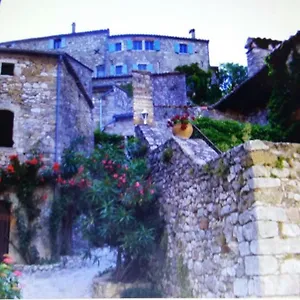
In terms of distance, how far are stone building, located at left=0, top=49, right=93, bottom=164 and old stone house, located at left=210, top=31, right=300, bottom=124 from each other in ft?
12.1

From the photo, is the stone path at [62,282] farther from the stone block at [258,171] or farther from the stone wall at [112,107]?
the stone wall at [112,107]

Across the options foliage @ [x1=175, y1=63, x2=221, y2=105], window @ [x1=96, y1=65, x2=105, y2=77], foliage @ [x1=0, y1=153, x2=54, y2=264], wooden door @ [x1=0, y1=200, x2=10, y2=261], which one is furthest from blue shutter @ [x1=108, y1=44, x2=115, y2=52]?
wooden door @ [x1=0, y1=200, x2=10, y2=261]

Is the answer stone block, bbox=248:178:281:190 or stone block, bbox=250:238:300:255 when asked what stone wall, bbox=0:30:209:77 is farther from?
stone block, bbox=250:238:300:255

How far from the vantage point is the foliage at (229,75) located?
73.2ft

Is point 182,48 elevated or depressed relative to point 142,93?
elevated

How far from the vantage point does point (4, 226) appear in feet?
28.2

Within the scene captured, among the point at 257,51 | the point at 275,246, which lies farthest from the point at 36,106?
the point at 275,246

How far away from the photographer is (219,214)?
3840mm

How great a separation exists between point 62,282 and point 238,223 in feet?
13.2

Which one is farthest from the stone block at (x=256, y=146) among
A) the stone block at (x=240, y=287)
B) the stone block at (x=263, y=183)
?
the stone block at (x=240, y=287)

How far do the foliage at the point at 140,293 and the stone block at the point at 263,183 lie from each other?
2482 millimetres

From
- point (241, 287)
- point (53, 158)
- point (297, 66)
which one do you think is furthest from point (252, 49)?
point (241, 287)

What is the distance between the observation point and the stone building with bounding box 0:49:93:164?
30.5 ft

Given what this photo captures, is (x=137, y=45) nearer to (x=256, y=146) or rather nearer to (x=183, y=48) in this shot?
(x=183, y=48)
